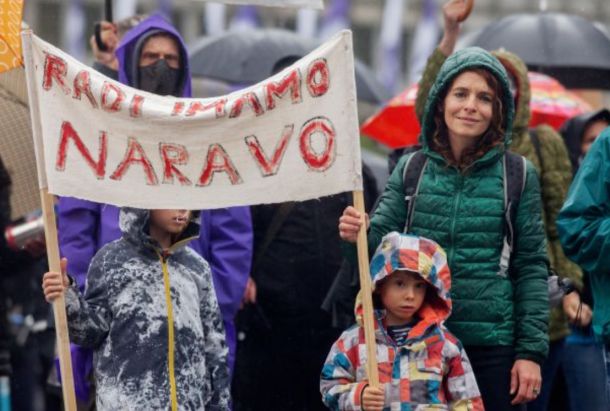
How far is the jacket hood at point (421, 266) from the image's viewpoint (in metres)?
7.14

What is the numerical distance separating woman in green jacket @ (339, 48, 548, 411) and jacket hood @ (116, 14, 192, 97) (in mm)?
1452

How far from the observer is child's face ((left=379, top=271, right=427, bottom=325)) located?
725 cm

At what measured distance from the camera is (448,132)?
7543 mm

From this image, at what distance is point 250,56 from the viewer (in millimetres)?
14070

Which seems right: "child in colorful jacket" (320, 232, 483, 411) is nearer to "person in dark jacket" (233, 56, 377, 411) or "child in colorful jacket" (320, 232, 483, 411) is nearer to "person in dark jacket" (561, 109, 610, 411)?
"person in dark jacket" (561, 109, 610, 411)


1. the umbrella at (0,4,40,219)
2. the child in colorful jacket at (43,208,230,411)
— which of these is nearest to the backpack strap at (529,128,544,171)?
the child in colorful jacket at (43,208,230,411)

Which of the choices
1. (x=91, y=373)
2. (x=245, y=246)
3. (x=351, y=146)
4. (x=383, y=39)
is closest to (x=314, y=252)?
(x=245, y=246)

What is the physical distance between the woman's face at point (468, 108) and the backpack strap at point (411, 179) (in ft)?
0.52

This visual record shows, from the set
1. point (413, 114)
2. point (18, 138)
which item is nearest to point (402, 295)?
point (18, 138)

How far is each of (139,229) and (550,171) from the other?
2250 mm

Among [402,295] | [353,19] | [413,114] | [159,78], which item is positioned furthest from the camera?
[353,19]

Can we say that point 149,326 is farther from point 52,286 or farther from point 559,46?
point 559,46

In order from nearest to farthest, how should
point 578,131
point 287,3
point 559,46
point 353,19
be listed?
1. point 287,3
2. point 578,131
3. point 559,46
4. point 353,19

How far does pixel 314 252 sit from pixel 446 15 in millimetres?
1670
